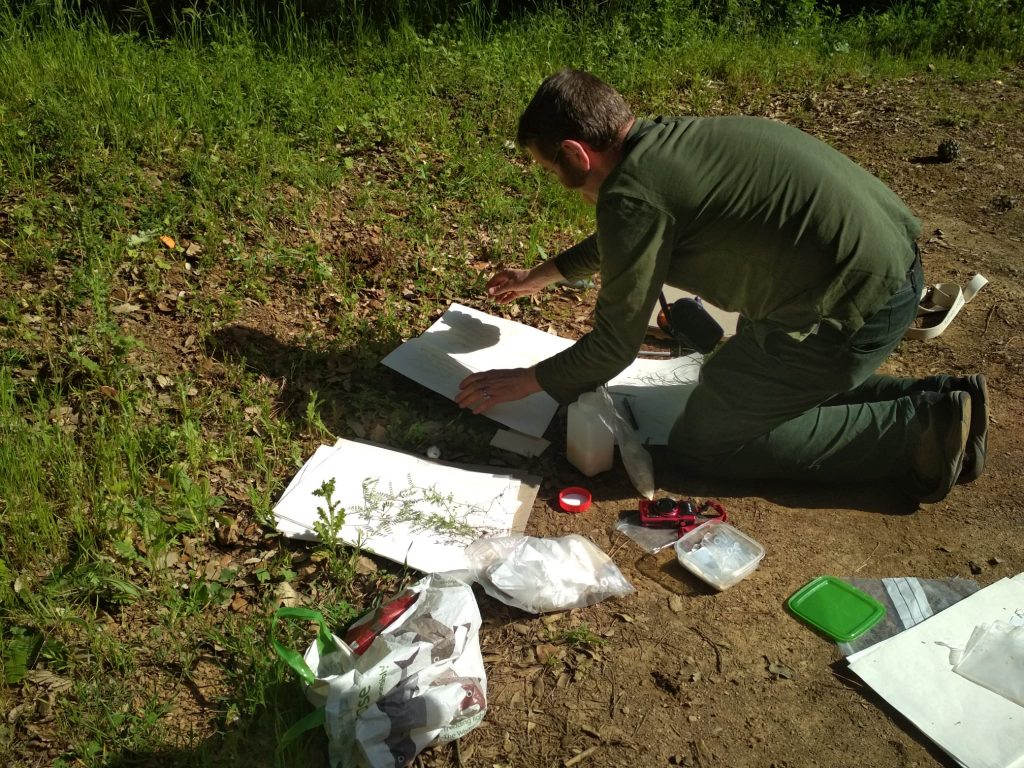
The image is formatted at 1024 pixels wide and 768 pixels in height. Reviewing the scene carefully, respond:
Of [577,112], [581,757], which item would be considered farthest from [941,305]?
[581,757]

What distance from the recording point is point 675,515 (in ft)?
9.29

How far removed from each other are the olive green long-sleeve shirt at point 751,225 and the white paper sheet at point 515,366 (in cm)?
72

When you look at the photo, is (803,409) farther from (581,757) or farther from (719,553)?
(581,757)

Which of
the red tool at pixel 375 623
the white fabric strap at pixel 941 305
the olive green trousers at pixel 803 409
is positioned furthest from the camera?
the white fabric strap at pixel 941 305

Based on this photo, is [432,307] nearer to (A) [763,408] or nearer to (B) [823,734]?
(A) [763,408]

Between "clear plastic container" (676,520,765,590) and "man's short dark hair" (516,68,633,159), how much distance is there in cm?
129

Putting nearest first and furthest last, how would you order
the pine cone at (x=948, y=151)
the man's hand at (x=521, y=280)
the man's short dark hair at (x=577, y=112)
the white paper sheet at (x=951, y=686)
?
the white paper sheet at (x=951, y=686) → the man's short dark hair at (x=577, y=112) → the man's hand at (x=521, y=280) → the pine cone at (x=948, y=151)

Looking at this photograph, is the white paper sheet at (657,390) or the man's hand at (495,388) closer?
the man's hand at (495,388)

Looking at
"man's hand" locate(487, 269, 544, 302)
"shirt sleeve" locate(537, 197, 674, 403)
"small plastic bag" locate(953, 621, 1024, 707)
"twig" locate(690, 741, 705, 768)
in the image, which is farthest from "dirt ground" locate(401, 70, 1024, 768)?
"man's hand" locate(487, 269, 544, 302)

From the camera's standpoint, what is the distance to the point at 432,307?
12.7 feet

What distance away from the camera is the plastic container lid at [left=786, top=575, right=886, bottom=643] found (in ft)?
8.18

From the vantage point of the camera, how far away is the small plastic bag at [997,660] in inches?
90.3

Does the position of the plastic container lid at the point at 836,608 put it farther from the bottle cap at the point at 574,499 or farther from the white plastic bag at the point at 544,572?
the bottle cap at the point at 574,499

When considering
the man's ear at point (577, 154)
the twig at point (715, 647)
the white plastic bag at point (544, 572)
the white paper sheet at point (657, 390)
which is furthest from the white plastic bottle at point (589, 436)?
the man's ear at point (577, 154)
